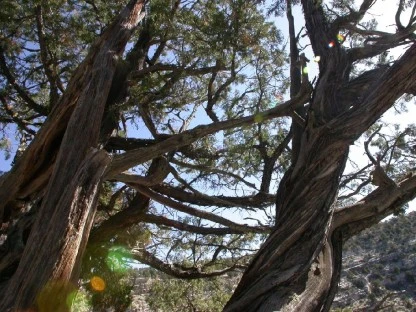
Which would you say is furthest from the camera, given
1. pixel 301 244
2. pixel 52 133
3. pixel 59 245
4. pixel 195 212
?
pixel 195 212

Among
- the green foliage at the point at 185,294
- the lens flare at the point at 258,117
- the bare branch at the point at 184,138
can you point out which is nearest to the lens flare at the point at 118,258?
the green foliage at the point at 185,294

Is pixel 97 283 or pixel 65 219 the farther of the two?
pixel 97 283

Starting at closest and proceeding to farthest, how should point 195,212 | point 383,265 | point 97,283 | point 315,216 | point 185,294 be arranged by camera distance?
point 315,216
point 195,212
point 97,283
point 185,294
point 383,265

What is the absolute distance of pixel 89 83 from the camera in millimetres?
3369

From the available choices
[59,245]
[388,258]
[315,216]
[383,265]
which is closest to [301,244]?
[315,216]

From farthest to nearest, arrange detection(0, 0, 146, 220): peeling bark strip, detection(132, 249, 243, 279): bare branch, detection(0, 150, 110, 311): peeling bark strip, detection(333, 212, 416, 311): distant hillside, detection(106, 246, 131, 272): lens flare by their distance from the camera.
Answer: detection(333, 212, 416, 311): distant hillside → detection(132, 249, 243, 279): bare branch → detection(106, 246, 131, 272): lens flare → detection(0, 0, 146, 220): peeling bark strip → detection(0, 150, 110, 311): peeling bark strip

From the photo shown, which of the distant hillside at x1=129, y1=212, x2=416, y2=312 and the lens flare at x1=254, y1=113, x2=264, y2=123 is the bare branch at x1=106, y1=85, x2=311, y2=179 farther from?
the distant hillside at x1=129, y1=212, x2=416, y2=312

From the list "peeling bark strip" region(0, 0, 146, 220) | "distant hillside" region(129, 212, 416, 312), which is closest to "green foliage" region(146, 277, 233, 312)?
"peeling bark strip" region(0, 0, 146, 220)

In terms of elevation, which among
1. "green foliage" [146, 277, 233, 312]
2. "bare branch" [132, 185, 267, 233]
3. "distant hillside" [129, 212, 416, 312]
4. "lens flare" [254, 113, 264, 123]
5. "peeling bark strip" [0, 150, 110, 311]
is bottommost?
"peeling bark strip" [0, 150, 110, 311]

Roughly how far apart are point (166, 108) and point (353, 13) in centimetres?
213

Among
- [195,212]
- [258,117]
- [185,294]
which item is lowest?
[185,294]

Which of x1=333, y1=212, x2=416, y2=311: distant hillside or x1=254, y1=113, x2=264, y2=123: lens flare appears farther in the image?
x1=333, y1=212, x2=416, y2=311: distant hillside

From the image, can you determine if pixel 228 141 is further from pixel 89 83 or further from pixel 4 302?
pixel 4 302

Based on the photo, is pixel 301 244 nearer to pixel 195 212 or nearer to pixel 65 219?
pixel 65 219
